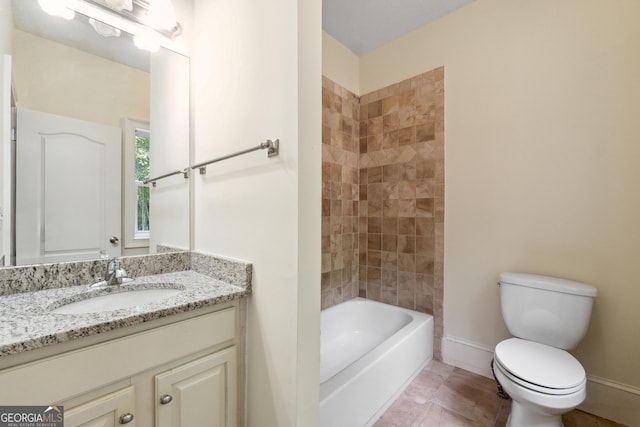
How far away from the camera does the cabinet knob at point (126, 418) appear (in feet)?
2.66

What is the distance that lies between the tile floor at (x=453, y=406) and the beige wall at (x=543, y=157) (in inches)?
11.2

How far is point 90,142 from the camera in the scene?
1206 millimetres

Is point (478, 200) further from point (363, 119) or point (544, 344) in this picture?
point (363, 119)

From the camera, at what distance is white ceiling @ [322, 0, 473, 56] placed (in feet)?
6.31

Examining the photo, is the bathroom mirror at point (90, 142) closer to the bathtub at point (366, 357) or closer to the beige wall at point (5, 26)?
the beige wall at point (5, 26)

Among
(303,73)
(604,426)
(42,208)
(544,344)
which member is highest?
(303,73)

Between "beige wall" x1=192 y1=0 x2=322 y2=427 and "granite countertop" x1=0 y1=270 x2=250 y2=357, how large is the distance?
0.64 feet

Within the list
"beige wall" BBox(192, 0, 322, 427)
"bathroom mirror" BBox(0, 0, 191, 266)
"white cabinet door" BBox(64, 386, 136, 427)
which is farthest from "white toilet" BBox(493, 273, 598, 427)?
"bathroom mirror" BBox(0, 0, 191, 266)

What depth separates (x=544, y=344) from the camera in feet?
4.99

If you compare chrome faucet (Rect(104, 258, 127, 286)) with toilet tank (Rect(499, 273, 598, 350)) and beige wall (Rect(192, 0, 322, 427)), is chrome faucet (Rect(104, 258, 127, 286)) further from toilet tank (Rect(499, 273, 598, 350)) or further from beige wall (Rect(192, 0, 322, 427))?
toilet tank (Rect(499, 273, 598, 350))

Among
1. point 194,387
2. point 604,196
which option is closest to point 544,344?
point 604,196

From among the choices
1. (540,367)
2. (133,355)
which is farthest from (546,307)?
(133,355)

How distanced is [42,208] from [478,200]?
8.10ft

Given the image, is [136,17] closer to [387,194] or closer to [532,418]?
[387,194]
